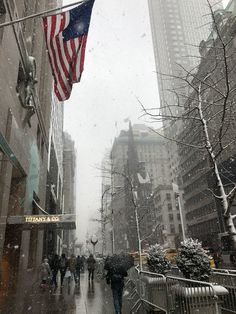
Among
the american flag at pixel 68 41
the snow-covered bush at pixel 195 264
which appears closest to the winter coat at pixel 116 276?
the snow-covered bush at pixel 195 264

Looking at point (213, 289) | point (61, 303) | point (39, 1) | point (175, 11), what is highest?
point (175, 11)

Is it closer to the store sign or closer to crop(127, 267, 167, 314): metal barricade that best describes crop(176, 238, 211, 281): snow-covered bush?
crop(127, 267, 167, 314): metal barricade

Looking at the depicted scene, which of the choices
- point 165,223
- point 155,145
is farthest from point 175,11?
point 165,223

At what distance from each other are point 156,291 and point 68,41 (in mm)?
8077

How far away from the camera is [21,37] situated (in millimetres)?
16422

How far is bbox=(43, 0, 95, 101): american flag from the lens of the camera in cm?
897

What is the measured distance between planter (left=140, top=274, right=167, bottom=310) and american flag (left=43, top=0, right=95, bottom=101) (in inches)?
270

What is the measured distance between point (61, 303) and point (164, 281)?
527 cm

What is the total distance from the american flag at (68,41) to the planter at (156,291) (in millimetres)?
6850

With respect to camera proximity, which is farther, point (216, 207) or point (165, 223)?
point (165, 223)

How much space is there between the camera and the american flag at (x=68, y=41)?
8973 mm

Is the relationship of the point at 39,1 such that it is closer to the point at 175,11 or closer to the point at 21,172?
the point at 21,172

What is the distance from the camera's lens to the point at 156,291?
830cm

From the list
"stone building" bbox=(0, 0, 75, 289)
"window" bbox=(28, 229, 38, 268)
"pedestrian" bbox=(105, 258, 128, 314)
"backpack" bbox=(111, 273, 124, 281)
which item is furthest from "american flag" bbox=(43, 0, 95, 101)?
"window" bbox=(28, 229, 38, 268)
